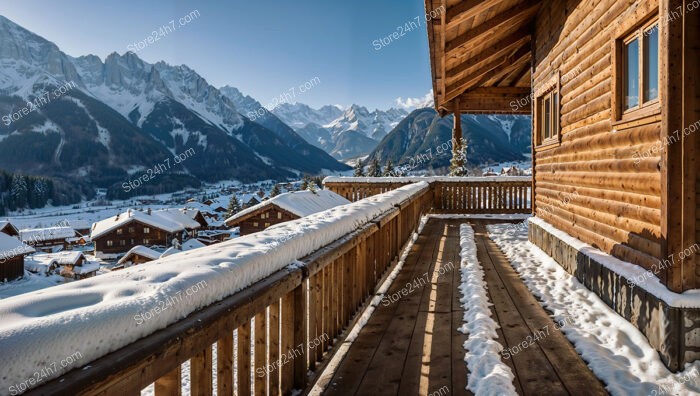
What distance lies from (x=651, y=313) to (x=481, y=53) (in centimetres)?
673

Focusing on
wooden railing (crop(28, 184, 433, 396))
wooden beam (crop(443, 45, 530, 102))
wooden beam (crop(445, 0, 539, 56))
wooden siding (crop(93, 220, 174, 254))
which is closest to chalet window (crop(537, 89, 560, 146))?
wooden beam (crop(445, 0, 539, 56))

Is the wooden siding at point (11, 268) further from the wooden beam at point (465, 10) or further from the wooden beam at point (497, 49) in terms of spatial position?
the wooden beam at point (465, 10)

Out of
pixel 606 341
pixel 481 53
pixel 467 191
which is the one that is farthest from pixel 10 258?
pixel 606 341

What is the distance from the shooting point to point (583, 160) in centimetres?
530

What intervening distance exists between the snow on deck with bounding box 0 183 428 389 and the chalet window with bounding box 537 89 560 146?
5944 millimetres

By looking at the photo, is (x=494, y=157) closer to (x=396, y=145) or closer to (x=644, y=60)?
(x=396, y=145)

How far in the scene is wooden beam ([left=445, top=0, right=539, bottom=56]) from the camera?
6.86 meters

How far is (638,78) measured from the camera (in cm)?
386

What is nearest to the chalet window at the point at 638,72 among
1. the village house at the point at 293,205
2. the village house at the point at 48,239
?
the village house at the point at 293,205

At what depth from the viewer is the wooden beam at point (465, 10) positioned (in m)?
5.45

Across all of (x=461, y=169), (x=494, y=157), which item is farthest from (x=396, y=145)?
(x=461, y=169)

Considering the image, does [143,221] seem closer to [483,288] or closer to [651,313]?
[483,288]

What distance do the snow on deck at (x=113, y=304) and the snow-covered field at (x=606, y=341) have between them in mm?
2436

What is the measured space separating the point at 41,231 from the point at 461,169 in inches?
2610
